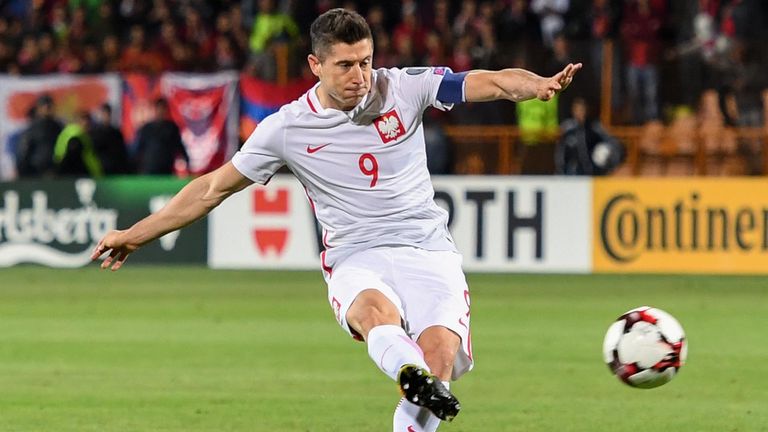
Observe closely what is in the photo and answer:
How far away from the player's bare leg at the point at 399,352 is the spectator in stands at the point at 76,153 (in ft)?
45.8

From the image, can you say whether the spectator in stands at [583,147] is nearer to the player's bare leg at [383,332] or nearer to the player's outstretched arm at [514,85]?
the player's outstretched arm at [514,85]

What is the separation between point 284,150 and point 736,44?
547 inches

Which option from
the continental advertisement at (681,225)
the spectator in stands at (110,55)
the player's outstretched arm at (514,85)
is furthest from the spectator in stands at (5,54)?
the player's outstretched arm at (514,85)

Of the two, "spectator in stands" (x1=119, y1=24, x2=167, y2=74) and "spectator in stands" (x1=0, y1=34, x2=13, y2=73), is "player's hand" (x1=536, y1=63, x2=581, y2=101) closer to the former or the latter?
"spectator in stands" (x1=119, y1=24, x2=167, y2=74)

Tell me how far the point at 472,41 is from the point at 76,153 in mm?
5405

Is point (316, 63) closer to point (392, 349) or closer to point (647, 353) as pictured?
point (392, 349)

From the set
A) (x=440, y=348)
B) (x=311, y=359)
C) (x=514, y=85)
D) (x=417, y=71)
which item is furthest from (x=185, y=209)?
(x=311, y=359)

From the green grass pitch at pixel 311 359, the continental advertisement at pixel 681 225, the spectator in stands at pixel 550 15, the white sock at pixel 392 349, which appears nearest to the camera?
the white sock at pixel 392 349

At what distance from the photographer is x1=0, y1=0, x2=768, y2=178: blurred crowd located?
789 inches

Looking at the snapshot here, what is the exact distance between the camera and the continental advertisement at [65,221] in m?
18.9

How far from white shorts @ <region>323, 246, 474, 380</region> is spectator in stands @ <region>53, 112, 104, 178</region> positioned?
537 inches

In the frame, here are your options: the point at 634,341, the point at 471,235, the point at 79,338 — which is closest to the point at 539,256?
the point at 471,235

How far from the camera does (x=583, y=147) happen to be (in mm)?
19344

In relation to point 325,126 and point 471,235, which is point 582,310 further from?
point 325,126
